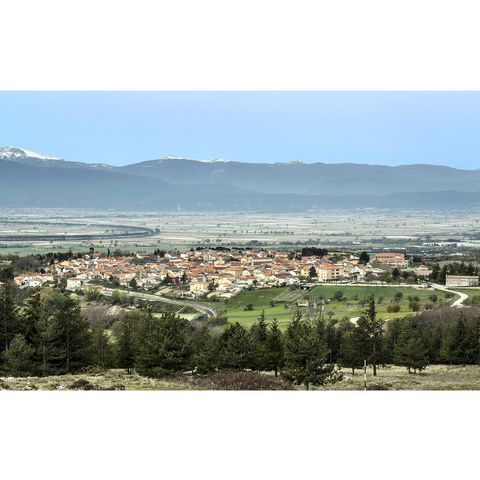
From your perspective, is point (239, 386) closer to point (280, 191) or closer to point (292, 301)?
point (292, 301)

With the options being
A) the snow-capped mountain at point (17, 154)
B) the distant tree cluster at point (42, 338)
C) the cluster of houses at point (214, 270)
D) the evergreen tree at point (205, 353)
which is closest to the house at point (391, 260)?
the cluster of houses at point (214, 270)

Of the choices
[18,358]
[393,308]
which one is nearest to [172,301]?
[18,358]

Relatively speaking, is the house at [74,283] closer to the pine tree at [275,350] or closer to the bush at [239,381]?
the bush at [239,381]

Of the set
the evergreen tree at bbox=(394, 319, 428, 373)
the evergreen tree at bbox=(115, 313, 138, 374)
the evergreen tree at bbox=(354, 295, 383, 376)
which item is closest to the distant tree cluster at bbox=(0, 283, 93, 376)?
the evergreen tree at bbox=(115, 313, 138, 374)

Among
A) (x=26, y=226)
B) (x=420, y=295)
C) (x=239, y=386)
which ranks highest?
(x=26, y=226)
